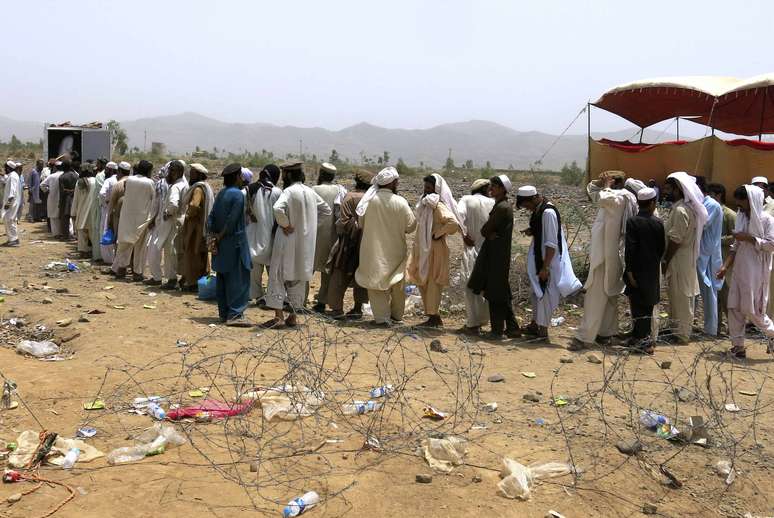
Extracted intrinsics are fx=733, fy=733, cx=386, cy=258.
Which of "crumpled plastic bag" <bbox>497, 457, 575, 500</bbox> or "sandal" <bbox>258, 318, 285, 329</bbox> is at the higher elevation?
"sandal" <bbox>258, 318, 285, 329</bbox>

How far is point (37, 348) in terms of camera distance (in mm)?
6273

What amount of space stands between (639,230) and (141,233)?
6117 millimetres

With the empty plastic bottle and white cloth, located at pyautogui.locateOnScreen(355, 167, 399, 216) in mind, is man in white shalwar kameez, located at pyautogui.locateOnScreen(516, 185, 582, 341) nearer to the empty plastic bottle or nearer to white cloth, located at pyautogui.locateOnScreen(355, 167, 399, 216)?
white cloth, located at pyautogui.locateOnScreen(355, 167, 399, 216)

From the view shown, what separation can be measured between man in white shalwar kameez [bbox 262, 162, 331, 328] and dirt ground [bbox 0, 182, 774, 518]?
0.44 meters

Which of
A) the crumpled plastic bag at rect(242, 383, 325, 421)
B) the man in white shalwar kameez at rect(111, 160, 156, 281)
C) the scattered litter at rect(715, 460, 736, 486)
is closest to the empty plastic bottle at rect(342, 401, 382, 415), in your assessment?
the crumpled plastic bag at rect(242, 383, 325, 421)

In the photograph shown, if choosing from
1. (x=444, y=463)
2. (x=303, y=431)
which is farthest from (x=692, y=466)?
(x=303, y=431)

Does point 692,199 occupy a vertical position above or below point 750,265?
above

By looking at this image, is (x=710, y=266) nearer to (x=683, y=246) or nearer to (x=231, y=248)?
(x=683, y=246)

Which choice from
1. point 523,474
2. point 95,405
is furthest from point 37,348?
point 523,474

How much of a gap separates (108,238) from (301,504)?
7535 mm

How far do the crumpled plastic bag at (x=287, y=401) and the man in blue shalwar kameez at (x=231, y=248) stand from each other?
7.85 feet

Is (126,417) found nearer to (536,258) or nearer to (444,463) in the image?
(444,463)

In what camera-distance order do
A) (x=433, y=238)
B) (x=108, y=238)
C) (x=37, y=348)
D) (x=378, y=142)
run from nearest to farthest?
(x=37, y=348) < (x=433, y=238) < (x=108, y=238) < (x=378, y=142)

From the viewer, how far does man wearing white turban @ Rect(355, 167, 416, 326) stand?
7.34 m
